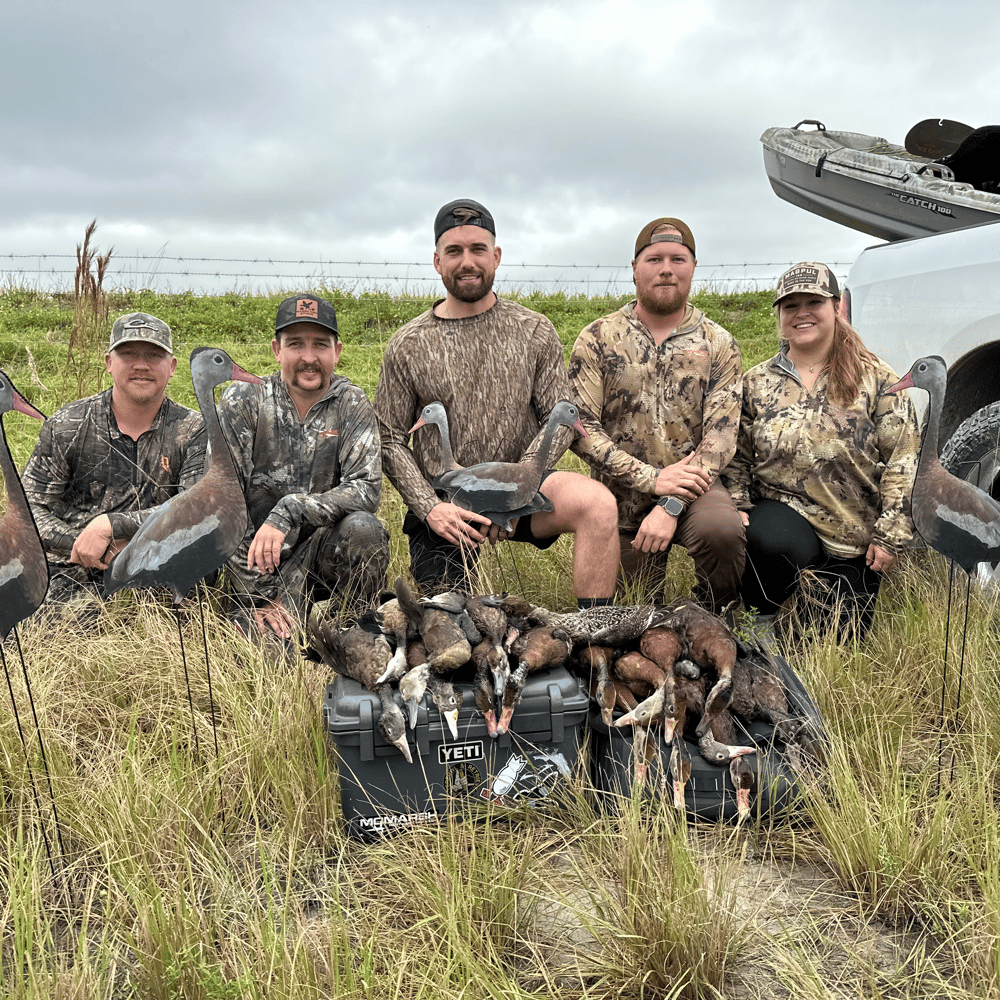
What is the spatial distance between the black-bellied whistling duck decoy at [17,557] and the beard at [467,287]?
287cm

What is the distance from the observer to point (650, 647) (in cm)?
375

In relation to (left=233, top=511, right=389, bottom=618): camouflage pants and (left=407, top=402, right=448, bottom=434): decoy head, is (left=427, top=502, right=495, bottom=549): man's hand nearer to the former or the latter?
(left=233, top=511, right=389, bottom=618): camouflage pants

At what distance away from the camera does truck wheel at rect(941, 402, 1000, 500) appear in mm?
4746

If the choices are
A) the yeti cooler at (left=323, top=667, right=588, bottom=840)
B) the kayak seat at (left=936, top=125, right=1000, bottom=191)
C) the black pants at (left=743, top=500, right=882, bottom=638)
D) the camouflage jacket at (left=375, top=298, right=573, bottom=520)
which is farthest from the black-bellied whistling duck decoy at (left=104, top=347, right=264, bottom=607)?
the kayak seat at (left=936, top=125, right=1000, bottom=191)

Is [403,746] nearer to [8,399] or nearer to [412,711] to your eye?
[412,711]

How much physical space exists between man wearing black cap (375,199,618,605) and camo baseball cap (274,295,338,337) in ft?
1.71

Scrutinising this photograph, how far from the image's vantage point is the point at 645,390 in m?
5.32

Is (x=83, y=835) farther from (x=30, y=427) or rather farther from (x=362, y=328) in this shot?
(x=362, y=328)

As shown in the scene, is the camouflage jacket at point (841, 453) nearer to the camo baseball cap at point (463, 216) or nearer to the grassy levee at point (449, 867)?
the grassy levee at point (449, 867)

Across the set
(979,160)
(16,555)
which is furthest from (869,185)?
(16,555)

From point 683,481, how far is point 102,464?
11.1 feet

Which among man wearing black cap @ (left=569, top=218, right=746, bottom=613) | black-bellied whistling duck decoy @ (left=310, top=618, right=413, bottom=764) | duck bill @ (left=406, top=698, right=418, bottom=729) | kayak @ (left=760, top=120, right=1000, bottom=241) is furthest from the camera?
kayak @ (left=760, top=120, right=1000, bottom=241)

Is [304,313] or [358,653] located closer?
[358,653]

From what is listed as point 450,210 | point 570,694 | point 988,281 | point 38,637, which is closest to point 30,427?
point 38,637
